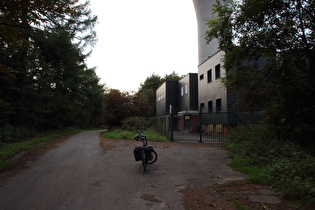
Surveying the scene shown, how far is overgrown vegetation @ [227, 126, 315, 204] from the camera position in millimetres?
4160

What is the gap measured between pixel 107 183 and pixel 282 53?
7212 millimetres

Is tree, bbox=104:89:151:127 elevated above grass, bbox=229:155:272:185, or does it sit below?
above

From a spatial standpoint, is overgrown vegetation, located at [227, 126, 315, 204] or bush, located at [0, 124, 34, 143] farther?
bush, located at [0, 124, 34, 143]

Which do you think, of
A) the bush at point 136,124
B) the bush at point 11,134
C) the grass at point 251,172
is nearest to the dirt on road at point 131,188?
the grass at point 251,172

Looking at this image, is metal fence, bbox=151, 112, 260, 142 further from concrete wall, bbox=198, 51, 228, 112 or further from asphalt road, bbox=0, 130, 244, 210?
A: asphalt road, bbox=0, 130, 244, 210

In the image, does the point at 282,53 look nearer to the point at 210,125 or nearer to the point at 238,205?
the point at 238,205

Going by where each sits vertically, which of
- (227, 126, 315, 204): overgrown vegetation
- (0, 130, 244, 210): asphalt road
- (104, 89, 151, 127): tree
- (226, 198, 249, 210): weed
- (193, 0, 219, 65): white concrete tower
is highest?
(193, 0, 219, 65): white concrete tower

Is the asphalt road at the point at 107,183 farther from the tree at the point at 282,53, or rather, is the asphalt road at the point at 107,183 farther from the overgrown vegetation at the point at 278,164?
the tree at the point at 282,53

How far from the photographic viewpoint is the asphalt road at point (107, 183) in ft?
13.4

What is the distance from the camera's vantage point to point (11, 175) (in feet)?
20.7

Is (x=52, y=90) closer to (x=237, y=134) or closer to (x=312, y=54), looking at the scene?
(x=237, y=134)

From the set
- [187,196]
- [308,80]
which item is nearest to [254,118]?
[308,80]

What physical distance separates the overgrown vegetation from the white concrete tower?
1917cm

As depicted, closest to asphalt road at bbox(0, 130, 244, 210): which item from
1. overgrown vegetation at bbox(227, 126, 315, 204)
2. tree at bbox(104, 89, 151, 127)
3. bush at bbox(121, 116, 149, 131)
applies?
overgrown vegetation at bbox(227, 126, 315, 204)
